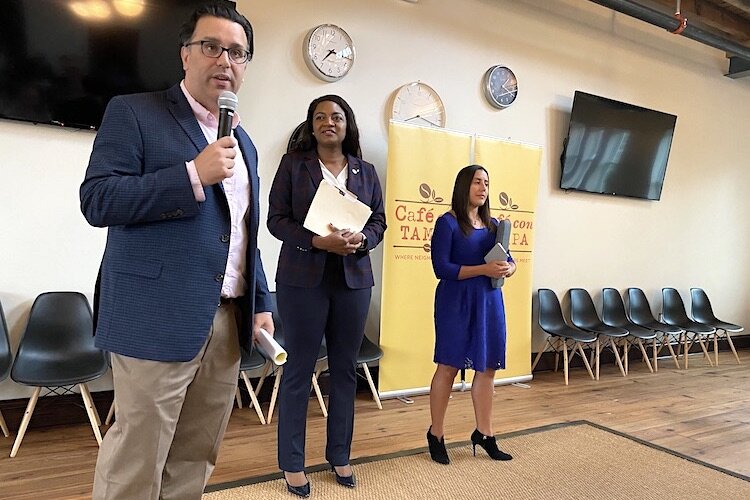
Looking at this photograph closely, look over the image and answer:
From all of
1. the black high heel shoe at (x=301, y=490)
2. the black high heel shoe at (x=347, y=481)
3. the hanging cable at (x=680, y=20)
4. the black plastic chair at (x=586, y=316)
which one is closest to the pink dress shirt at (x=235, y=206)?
the black high heel shoe at (x=301, y=490)

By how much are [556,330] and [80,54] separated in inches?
162

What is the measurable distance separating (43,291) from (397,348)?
7.56 feet

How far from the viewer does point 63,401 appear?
316cm

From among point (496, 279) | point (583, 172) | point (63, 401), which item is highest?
point (583, 172)

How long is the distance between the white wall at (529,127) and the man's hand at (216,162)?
248 cm

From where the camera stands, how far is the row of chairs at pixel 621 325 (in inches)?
193

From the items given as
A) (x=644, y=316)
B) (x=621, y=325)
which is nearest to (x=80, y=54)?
(x=621, y=325)

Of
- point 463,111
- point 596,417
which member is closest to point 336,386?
point 596,417

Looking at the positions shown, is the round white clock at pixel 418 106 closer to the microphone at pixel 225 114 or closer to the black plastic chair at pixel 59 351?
the black plastic chair at pixel 59 351

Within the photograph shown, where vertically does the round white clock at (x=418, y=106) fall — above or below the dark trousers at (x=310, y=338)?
above

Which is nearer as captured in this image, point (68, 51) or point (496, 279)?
point (496, 279)

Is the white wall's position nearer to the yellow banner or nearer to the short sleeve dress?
the yellow banner

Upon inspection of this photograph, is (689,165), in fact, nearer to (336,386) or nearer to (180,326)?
(336,386)

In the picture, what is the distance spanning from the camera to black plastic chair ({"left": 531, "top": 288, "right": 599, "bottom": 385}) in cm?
470
